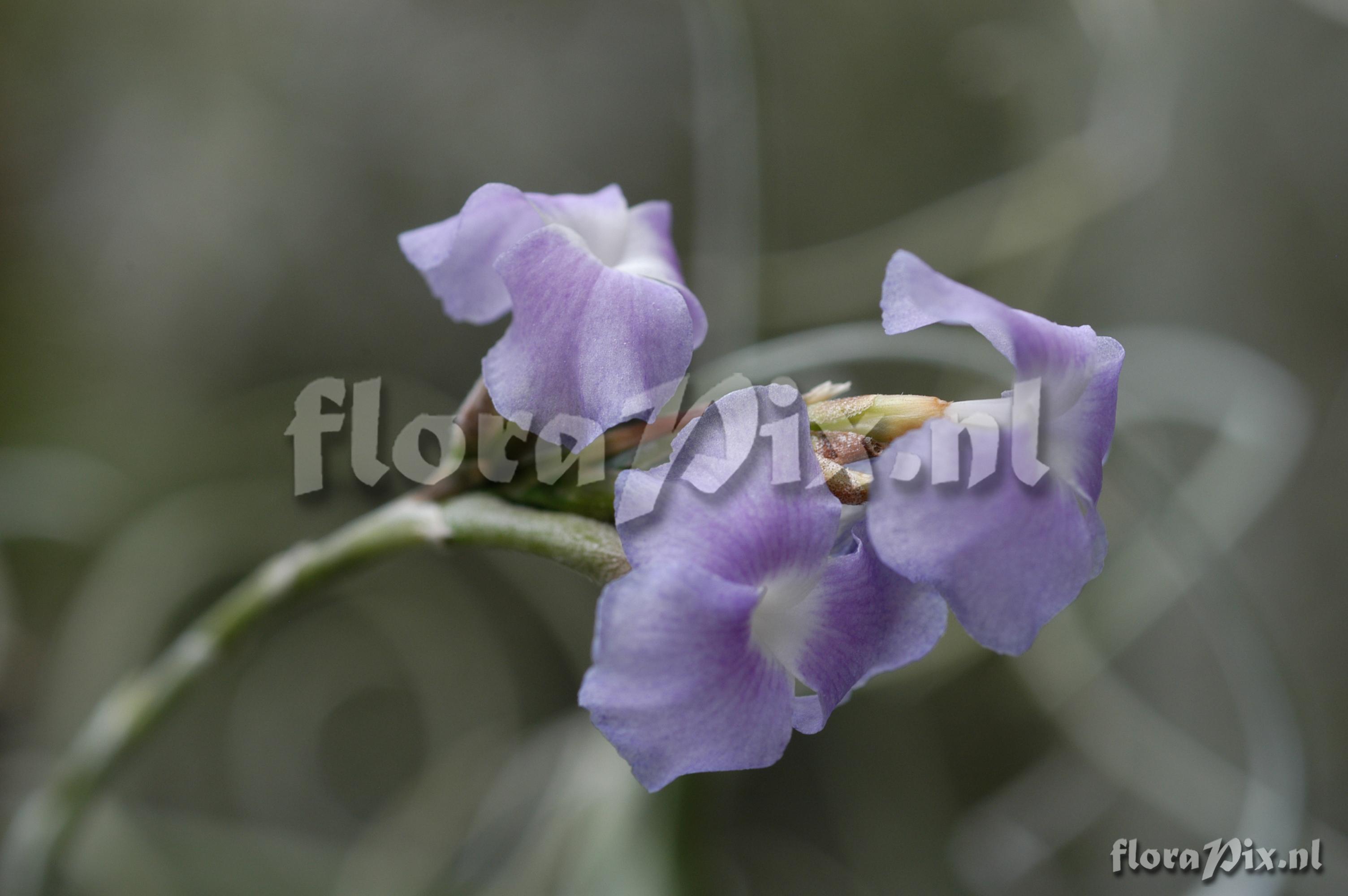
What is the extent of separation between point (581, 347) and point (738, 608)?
0.07 m

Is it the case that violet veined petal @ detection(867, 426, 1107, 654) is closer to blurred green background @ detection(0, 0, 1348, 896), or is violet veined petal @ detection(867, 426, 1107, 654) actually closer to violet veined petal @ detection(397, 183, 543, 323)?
violet veined petal @ detection(397, 183, 543, 323)

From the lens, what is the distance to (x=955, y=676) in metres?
0.75

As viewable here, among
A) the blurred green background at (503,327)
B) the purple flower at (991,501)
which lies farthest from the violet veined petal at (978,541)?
the blurred green background at (503,327)

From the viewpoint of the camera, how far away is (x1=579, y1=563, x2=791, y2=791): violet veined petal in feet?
0.57

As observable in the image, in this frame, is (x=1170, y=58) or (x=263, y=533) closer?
(x=1170, y=58)

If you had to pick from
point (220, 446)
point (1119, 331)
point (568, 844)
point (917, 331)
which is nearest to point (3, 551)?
point (220, 446)

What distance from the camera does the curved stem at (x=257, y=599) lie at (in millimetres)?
245

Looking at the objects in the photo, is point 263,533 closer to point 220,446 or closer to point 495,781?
point 220,446

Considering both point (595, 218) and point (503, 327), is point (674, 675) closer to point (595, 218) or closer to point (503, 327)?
point (595, 218)

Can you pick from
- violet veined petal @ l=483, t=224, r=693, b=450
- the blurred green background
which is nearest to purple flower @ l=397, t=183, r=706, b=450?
violet veined petal @ l=483, t=224, r=693, b=450

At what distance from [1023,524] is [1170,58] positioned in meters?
0.66

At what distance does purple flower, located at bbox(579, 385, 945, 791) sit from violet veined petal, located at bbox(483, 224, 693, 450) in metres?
0.02

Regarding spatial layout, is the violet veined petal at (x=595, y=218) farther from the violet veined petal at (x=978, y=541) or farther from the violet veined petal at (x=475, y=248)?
the violet veined petal at (x=978, y=541)

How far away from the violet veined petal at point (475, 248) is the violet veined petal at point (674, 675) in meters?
0.12
